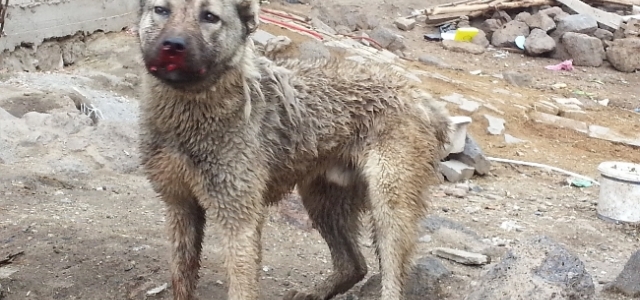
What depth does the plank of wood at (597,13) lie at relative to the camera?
46.2ft

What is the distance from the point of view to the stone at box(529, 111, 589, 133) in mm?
9477

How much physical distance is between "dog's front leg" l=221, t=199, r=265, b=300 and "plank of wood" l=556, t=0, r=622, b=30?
37.7 feet

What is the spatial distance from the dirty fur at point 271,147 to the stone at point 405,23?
33.2ft

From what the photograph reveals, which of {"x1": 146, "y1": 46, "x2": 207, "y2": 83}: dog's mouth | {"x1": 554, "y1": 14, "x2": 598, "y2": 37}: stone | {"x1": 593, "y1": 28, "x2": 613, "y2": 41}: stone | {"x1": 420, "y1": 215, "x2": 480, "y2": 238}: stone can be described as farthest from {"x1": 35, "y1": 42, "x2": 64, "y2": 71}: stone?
{"x1": 593, "y1": 28, "x2": 613, "y2": 41}: stone

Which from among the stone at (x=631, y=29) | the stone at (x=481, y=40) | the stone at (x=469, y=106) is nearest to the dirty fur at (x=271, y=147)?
the stone at (x=469, y=106)

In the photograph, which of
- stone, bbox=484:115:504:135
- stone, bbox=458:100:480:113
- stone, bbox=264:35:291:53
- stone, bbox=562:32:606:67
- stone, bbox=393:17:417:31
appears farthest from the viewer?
stone, bbox=393:17:417:31

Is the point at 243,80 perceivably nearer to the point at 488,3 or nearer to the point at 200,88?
the point at 200,88

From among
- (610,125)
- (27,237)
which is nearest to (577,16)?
(610,125)

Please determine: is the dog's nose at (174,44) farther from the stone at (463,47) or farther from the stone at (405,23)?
the stone at (405,23)

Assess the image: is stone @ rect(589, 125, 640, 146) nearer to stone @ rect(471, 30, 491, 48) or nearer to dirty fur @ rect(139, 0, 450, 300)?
stone @ rect(471, 30, 491, 48)

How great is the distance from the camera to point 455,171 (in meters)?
7.52

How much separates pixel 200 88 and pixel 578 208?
14.0 feet

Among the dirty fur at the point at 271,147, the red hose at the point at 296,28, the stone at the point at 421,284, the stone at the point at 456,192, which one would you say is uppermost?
the dirty fur at the point at 271,147

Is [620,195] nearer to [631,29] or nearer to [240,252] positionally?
[240,252]
